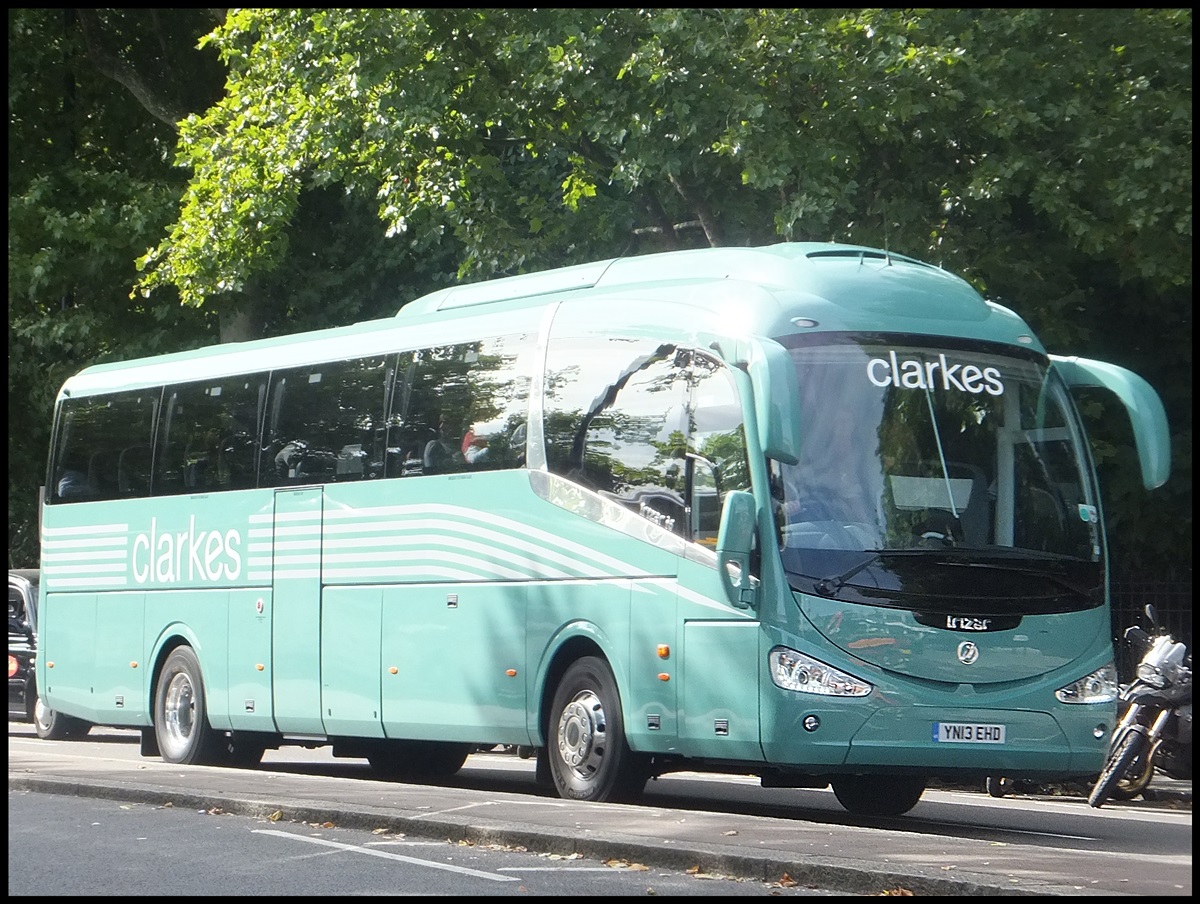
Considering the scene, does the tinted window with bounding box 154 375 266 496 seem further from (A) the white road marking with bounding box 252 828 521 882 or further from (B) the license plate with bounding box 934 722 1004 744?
(B) the license plate with bounding box 934 722 1004 744

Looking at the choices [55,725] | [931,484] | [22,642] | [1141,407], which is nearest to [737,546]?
[931,484]

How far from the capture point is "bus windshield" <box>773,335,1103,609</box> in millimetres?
12305

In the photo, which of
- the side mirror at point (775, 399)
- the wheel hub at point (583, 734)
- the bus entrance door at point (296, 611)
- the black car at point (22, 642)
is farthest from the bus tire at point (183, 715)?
the black car at point (22, 642)

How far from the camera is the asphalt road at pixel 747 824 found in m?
9.25

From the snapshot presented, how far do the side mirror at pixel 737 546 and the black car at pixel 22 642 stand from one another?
51.9 feet

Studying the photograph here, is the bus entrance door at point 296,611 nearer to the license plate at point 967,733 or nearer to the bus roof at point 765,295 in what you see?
the bus roof at point 765,295

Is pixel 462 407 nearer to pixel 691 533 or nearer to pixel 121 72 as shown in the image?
pixel 691 533

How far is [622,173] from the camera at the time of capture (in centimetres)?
1939

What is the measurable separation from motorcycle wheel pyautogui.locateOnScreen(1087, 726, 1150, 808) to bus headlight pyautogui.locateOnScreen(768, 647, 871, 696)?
3.62 meters

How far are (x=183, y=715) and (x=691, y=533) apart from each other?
7.35m

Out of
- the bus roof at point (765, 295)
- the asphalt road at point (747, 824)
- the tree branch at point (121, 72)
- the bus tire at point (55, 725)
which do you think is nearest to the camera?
the asphalt road at point (747, 824)

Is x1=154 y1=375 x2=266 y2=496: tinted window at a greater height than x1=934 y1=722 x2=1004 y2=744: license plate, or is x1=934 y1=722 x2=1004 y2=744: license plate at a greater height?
x1=154 y1=375 x2=266 y2=496: tinted window

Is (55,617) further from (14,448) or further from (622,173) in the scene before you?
(14,448)

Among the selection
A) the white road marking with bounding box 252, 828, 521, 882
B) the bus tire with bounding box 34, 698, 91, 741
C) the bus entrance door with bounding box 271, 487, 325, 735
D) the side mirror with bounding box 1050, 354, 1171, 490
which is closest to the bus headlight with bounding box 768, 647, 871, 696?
the side mirror with bounding box 1050, 354, 1171, 490
